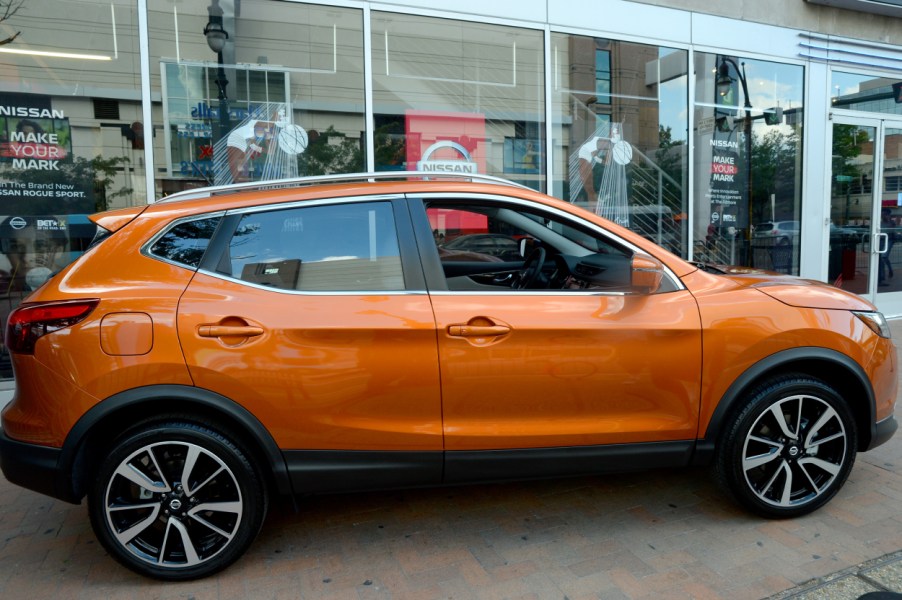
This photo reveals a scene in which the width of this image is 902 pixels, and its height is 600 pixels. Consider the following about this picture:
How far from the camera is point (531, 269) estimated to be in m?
3.69

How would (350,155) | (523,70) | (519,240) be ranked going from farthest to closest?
(523,70)
(350,155)
(519,240)

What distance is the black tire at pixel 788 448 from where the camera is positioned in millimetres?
3057

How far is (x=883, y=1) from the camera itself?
27.8ft

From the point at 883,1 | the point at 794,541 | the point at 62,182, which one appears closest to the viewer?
the point at 794,541

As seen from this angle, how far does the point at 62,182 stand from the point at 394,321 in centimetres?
445

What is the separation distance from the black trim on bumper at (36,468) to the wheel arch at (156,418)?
3 centimetres

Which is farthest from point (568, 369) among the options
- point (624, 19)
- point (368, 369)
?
point (624, 19)

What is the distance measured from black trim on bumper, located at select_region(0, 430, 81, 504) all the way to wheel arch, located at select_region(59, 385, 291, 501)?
3 cm

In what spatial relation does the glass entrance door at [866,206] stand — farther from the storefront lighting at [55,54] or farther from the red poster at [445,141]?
the storefront lighting at [55,54]

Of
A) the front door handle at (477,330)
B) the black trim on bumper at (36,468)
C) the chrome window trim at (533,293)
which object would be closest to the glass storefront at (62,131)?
the black trim on bumper at (36,468)

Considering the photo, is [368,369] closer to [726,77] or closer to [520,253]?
[520,253]

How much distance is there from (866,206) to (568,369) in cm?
846

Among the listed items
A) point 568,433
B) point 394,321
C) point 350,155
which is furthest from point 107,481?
point 350,155

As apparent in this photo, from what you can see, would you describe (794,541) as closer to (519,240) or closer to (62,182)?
(519,240)
